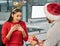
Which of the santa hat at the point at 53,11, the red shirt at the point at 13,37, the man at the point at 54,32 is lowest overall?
the red shirt at the point at 13,37

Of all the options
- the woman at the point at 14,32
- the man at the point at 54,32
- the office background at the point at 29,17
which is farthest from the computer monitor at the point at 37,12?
the man at the point at 54,32

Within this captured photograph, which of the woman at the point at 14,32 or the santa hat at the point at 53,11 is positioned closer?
the santa hat at the point at 53,11

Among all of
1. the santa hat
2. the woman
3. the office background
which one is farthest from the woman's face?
the office background

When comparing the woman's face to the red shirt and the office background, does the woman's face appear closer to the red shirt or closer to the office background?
the red shirt

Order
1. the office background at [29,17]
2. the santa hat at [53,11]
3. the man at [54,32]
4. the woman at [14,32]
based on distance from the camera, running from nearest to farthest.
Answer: the man at [54,32] < the santa hat at [53,11] < the woman at [14,32] < the office background at [29,17]

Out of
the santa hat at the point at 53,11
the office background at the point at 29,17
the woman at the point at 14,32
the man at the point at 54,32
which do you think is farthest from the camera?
the office background at the point at 29,17

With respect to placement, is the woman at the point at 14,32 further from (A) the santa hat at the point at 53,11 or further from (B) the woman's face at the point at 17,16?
(A) the santa hat at the point at 53,11

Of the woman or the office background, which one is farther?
the office background

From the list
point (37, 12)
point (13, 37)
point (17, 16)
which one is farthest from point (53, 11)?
point (37, 12)

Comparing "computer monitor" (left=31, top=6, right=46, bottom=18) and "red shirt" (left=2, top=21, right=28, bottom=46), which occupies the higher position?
"computer monitor" (left=31, top=6, right=46, bottom=18)

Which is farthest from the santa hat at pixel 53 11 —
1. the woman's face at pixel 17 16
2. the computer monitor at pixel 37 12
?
the computer monitor at pixel 37 12

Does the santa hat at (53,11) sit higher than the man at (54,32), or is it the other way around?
the santa hat at (53,11)

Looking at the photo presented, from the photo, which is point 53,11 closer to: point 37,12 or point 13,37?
point 13,37

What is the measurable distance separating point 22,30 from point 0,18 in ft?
2.25
